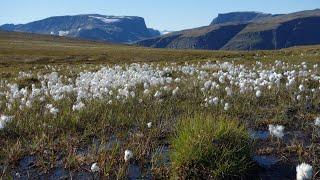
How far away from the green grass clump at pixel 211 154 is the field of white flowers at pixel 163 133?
16 millimetres

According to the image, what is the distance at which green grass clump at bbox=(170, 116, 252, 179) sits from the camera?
26.9ft

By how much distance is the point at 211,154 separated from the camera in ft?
27.3

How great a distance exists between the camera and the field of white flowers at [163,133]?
333 inches

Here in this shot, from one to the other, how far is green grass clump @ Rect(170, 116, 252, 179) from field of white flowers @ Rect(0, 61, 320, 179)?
16 millimetres

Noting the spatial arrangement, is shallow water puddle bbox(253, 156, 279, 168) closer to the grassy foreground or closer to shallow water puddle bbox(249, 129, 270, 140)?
the grassy foreground

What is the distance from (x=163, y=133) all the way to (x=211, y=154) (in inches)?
99.2

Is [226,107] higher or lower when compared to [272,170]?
higher

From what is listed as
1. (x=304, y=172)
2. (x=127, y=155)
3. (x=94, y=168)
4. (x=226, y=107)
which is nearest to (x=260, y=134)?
(x=226, y=107)

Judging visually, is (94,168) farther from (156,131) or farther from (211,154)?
(156,131)

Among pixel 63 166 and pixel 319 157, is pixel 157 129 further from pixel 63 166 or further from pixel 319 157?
pixel 319 157

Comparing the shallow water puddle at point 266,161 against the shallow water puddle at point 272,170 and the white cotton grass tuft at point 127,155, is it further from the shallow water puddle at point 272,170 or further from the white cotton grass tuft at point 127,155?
the white cotton grass tuft at point 127,155

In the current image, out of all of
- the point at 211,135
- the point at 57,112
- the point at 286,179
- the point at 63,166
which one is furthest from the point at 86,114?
the point at 286,179

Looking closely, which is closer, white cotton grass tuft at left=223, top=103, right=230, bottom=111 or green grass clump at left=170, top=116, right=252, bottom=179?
green grass clump at left=170, top=116, right=252, bottom=179

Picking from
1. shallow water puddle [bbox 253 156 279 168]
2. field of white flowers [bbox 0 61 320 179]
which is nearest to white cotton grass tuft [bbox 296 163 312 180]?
field of white flowers [bbox 0 61 320 179]
